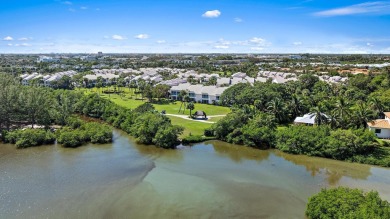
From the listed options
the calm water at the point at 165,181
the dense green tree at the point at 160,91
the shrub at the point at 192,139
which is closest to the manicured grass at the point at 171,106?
the dense green tree at the point at 160,91

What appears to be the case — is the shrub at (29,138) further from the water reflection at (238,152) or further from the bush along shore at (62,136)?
the water reflection at (238,152)

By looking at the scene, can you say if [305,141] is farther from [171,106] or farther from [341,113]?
[171,106]

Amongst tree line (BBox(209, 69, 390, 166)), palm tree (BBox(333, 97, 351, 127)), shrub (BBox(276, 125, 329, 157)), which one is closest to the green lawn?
tree line (BBox(209, 69, 390, 166))

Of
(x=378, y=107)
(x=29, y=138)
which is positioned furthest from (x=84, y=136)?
(x=378, y=107)

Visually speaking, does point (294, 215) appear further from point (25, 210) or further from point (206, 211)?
point (25, 210)

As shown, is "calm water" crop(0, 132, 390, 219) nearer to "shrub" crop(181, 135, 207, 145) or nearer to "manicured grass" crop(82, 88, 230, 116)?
"shrub" crop(181, 135, 207, 145)

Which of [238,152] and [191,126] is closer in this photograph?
[238,152]
